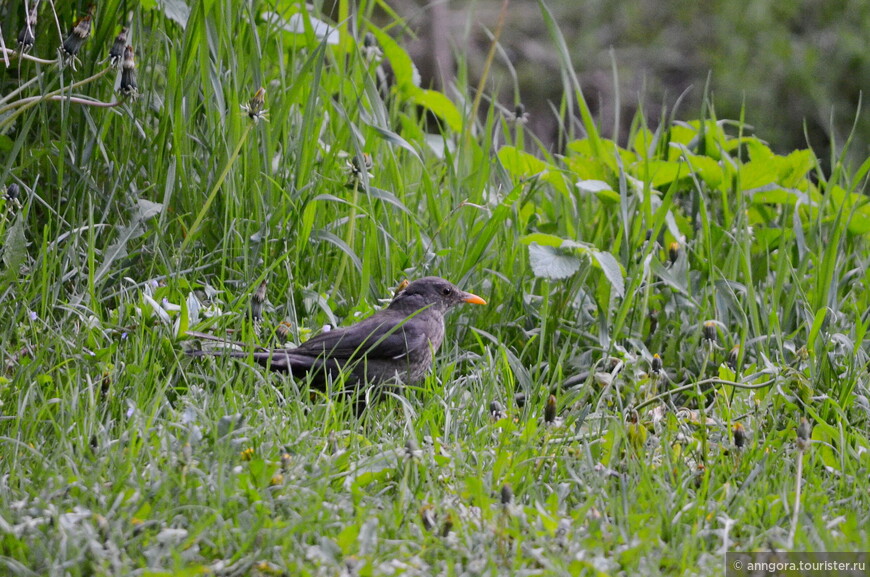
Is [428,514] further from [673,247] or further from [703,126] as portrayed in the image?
[703,126]

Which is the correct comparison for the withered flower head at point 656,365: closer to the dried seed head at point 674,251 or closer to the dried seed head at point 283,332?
the dried seed head at point 674,251

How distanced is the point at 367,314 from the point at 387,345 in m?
0.25

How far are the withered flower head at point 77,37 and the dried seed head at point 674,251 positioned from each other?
255 centimetres

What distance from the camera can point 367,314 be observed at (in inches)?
163

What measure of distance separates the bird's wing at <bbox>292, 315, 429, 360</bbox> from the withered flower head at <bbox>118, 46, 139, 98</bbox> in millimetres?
1165

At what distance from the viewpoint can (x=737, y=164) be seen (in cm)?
484

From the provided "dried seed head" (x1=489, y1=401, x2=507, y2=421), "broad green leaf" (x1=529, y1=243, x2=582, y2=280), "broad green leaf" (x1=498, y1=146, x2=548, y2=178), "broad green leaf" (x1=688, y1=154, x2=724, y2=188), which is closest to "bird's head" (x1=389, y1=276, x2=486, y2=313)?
"broad green leaf" (x1=529, y1=243, x2=582, y2=280)

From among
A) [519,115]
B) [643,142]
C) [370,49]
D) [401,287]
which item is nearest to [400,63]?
[370,49]

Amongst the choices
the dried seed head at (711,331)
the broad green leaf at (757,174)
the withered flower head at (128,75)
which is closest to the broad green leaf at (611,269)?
the dried seed head at (711,331)

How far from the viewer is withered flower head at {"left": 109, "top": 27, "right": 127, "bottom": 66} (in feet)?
12.2

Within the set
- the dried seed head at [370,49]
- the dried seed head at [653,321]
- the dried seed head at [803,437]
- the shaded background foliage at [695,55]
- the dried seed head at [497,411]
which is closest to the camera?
the dried seed head at [803,437]

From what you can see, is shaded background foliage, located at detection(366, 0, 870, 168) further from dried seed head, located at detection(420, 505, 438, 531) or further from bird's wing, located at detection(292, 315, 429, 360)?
dried seed head, located at detection(420, 505, 438, 531)

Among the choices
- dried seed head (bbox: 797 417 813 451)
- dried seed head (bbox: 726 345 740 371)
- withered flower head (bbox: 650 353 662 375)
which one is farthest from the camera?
dried seed head (bbox: 726 345 740 371)

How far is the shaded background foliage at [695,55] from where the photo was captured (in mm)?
9109
